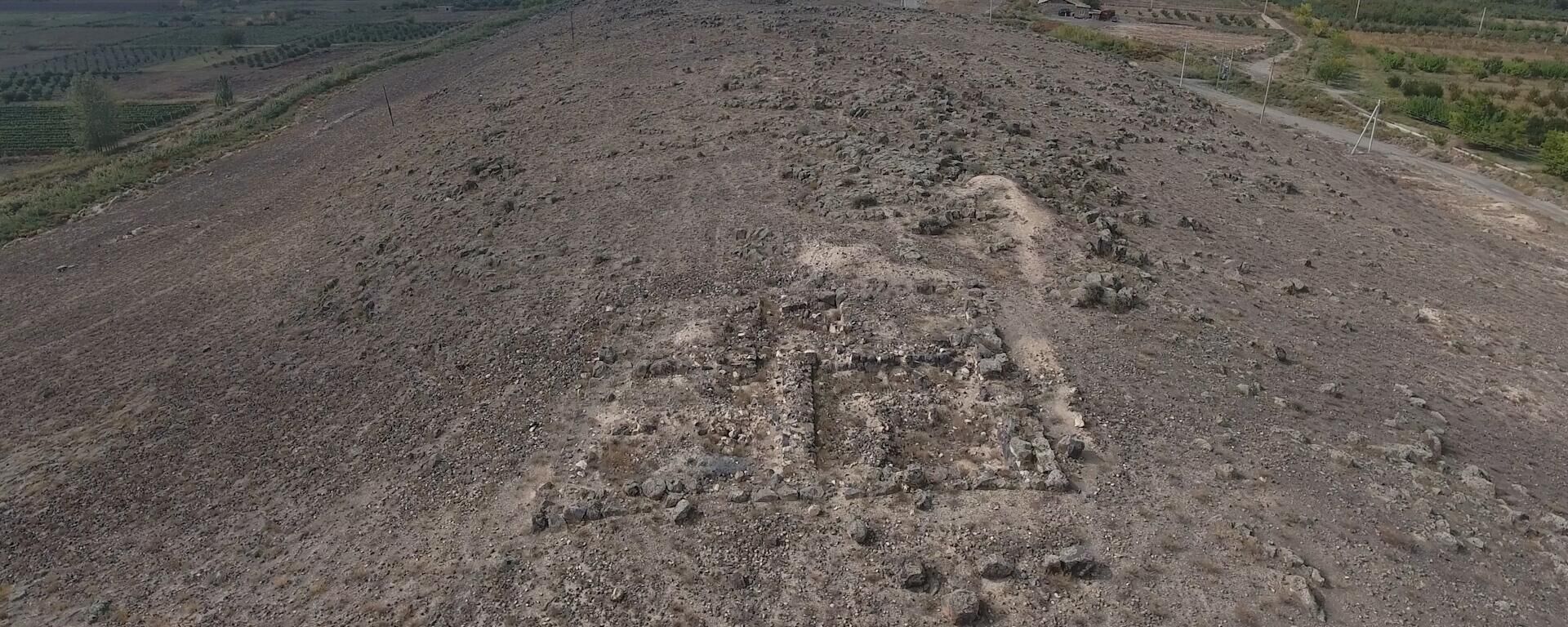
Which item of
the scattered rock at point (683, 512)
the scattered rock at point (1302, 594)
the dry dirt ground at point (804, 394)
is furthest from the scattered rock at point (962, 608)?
the scattered rock at point (1302, 594)

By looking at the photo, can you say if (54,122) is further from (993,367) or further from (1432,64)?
(1432,64)

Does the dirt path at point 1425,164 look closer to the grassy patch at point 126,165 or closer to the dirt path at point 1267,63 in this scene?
the dirt path at point 1267,63

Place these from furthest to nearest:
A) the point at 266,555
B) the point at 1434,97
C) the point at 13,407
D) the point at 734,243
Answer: the point at 1434,97 → the point at 734,243 → the point at 13,407 → the point at 266,555

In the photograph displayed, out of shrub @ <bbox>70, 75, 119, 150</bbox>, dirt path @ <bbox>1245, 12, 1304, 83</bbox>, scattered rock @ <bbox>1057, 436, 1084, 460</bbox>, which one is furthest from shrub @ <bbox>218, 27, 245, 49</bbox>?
scattered rock @ <bbox>1057, 436, 1084, 460</bbox>

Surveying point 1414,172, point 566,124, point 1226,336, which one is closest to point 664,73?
point 566,124

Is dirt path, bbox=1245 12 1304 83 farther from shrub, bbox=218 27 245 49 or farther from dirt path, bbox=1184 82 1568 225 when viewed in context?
shrub, bbox=218 27 245 49

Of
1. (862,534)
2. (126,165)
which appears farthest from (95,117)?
(862,534)

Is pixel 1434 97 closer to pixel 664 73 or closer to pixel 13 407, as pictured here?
pixel 664 73
